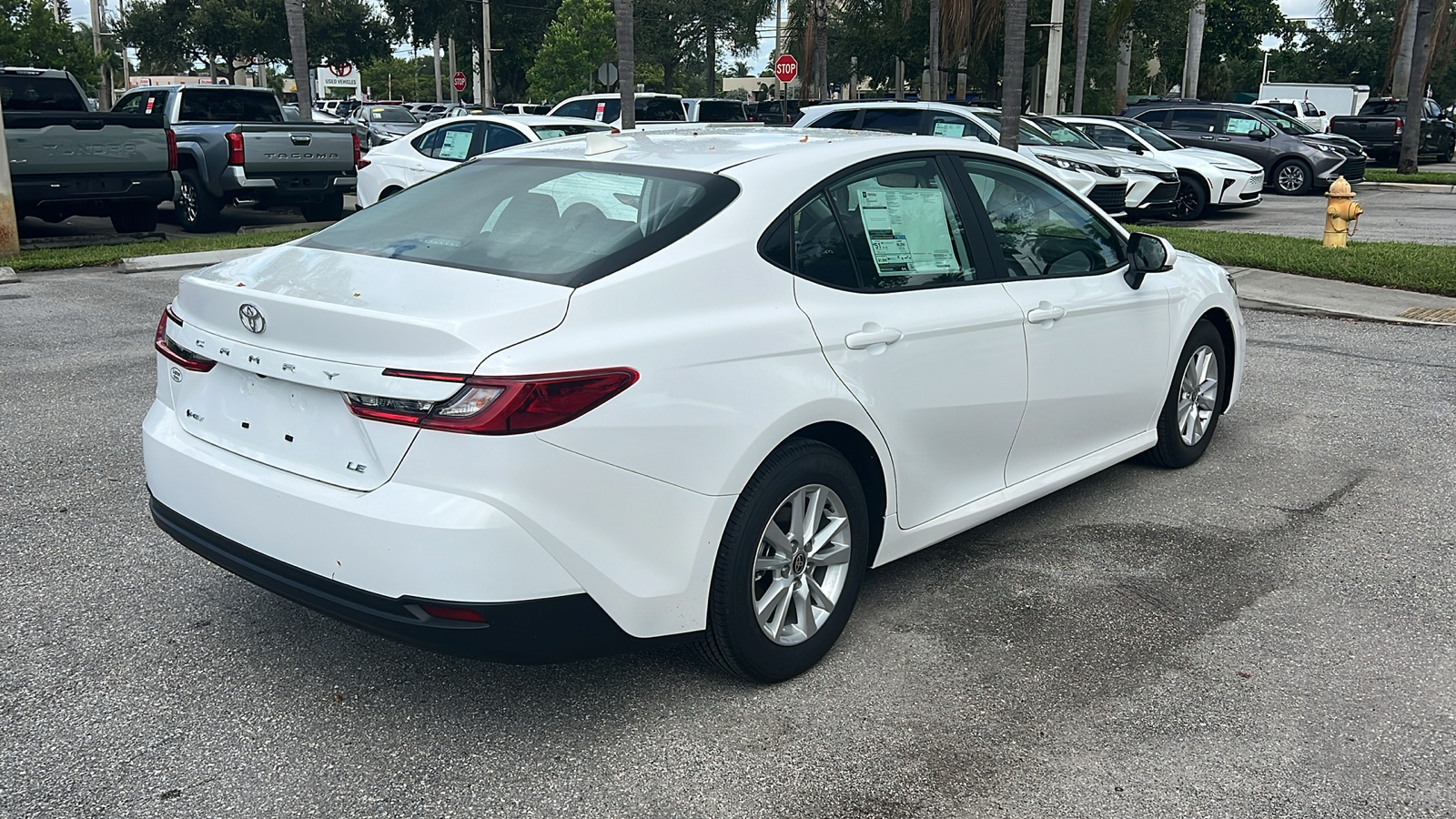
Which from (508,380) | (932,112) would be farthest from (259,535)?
(932,112)

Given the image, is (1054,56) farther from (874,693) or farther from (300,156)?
(874,693)

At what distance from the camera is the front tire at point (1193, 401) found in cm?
557

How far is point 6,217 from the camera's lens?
12.5 meters

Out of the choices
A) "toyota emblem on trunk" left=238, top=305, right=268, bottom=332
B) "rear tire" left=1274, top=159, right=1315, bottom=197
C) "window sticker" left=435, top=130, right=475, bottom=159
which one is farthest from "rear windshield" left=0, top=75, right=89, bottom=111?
"rear tire" left=1274, top=159, right=1315, bottom=197

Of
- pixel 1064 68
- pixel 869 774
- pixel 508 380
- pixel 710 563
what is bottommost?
pixel 869 774

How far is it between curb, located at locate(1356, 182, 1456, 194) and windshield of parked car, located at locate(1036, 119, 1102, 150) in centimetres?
938

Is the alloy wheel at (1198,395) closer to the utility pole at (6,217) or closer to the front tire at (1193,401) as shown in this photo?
the front tire at (1193,401)

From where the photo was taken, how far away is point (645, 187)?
374 cm

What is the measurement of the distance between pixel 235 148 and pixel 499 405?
518 inches

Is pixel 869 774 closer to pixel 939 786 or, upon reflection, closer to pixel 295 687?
pixel 939 786

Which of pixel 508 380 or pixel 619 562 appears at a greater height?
pixel 508 380

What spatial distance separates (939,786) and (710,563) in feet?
2.69

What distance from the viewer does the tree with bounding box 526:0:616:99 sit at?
A: 55.3 meters

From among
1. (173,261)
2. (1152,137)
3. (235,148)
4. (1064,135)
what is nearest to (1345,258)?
(1064,135)
